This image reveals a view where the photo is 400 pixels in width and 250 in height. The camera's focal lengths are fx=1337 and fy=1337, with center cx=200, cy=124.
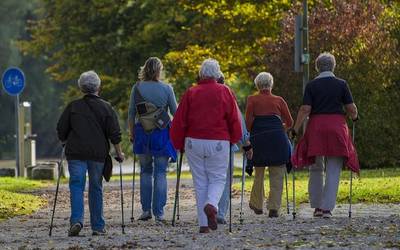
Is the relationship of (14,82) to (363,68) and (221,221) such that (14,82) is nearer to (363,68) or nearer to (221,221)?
(363,68)

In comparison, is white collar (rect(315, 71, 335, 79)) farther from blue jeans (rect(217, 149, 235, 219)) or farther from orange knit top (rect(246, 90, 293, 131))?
→ blue jeans (rect(217, 149, 235, 219))

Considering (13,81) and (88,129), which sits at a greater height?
(13,81)

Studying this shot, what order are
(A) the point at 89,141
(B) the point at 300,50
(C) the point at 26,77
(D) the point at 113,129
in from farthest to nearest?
1. (C) the point at 26,77
2. (B) the point at 300,50
3. (D) the point at 113,129
4. (A) the point at 89,141

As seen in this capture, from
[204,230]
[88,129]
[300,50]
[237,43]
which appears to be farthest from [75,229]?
[237,43]

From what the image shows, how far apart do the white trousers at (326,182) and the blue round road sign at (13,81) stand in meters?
17.1

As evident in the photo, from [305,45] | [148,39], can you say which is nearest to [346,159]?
[305,45]

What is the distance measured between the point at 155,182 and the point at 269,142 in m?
1.54

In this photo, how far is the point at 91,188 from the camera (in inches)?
551

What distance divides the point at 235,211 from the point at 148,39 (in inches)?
1089

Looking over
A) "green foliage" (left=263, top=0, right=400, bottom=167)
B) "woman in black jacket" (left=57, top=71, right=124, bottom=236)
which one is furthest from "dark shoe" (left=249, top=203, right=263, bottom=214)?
"green foliage" (left=263, top=0, right=400, bottom=167)

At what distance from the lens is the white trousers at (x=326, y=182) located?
15.4 meters

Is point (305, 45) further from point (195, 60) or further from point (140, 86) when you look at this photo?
point (140, 86)

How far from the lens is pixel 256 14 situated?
41500 millimetres

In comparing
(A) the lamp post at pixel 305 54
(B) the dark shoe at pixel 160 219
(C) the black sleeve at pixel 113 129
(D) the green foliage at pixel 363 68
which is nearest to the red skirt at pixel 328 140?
(B) the dark shoe at pixel 160 219
